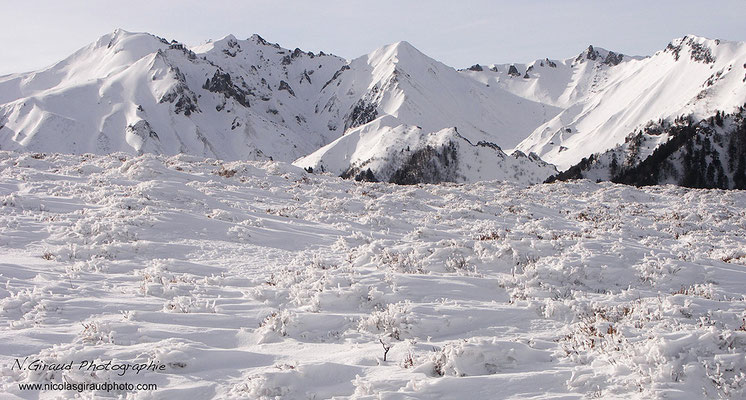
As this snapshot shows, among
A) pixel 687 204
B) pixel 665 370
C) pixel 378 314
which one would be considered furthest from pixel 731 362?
pixel 687 204

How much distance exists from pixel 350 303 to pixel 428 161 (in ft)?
386

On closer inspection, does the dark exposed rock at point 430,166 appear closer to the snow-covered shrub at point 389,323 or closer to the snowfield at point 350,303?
the snowfield at point 350,303

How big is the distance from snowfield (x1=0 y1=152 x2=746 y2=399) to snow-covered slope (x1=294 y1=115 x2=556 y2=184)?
338ft

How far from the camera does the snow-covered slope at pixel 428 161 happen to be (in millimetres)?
119562

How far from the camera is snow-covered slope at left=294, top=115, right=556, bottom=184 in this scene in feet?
392

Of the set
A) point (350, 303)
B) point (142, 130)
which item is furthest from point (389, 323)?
point (142, 130)

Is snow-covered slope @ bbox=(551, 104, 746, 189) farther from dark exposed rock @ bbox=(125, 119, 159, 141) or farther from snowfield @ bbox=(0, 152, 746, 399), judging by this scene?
dark exposed rock @ bbox=(125, 119, 159, 141)

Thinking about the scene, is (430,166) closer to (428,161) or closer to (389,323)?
(428,161)

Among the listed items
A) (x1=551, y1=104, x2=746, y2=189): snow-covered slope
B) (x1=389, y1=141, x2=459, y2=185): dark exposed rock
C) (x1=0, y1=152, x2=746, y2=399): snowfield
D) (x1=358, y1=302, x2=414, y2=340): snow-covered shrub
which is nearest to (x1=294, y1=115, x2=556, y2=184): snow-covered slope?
(x1=389, y1=141, x2=459, y2=185): dark exposed rock

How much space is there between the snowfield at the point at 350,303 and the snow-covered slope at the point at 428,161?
103 metres

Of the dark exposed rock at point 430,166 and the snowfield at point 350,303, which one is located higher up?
the dark exposed rock at point 430,166

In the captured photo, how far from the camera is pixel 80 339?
624cm

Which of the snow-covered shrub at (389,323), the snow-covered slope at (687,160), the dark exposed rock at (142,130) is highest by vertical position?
the dark exposed rock at (142,130)

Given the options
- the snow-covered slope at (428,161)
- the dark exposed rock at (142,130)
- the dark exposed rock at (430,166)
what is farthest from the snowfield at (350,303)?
the dark exposed rock at (142,130)
